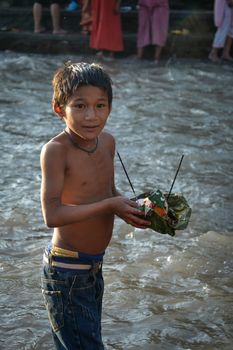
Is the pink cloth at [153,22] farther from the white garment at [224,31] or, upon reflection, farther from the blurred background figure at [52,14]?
the blurred background figure at [52,14]

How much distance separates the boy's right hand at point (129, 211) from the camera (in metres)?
2.51

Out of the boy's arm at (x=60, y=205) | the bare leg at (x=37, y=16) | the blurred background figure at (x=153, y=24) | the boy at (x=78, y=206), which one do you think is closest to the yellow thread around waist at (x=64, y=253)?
the boy at (x=78, y=206)

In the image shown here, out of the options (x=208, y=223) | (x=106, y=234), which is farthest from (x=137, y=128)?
(x=106, y=234)

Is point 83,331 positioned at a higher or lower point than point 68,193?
lower

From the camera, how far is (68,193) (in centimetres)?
262

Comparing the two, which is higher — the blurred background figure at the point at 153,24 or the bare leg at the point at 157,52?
the blurred background figure at the point at 153,24

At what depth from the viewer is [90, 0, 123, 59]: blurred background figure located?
38.0 ft

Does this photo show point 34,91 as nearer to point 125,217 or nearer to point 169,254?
point 169,254

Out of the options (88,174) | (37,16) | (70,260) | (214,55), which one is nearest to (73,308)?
(70,260)

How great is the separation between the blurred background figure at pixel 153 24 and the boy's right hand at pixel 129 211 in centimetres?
932

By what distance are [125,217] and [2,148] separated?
13.8 ft

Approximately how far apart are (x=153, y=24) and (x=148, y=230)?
7.46 m

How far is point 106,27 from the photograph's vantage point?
38.3ft

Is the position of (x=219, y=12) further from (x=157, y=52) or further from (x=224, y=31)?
(x=157, y=52)
